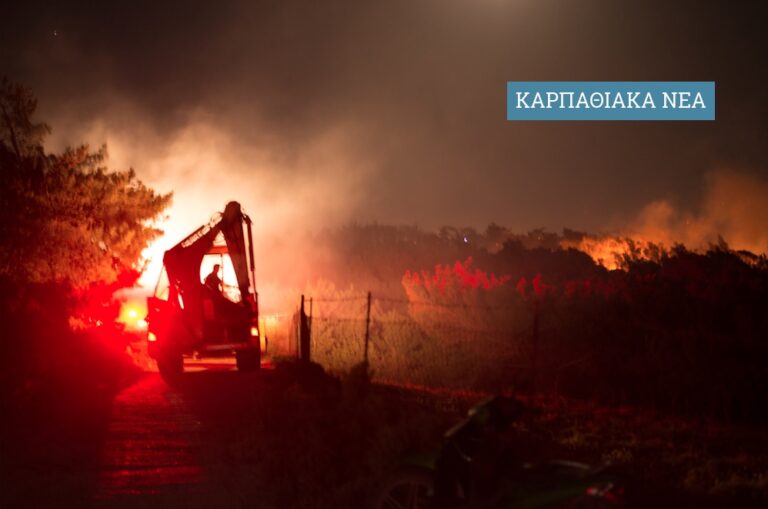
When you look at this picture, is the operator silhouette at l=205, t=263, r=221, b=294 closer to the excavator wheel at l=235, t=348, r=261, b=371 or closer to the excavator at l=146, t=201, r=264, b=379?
the excavator at l=146, t=201, r=264, b=379

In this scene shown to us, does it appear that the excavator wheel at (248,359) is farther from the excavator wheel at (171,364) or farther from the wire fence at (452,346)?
the wire fence at (452,346)

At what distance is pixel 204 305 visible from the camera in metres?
19.8

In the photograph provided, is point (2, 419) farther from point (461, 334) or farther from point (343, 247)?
point (343, 247)

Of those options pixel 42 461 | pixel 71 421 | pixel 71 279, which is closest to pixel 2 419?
pixel 71 421

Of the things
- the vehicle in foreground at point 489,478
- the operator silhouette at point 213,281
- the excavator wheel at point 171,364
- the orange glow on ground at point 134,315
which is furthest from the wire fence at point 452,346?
the orange glow on ground at point 134,315

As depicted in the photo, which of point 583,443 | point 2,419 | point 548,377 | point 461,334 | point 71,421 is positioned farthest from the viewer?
point 461,334

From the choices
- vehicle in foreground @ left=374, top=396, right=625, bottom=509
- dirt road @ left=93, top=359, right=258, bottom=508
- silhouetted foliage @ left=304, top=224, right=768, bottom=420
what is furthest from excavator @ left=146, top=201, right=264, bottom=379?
vehicle in foreground @ left=374, top=396, right=625, bottom=509

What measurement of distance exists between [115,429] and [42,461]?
8.12 ft

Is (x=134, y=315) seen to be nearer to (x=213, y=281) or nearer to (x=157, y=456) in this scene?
(x=213, y=281)

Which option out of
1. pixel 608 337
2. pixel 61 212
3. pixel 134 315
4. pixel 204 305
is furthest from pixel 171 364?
pixel 134 315

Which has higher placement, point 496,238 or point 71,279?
point 496,238

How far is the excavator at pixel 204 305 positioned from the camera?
19703 mm

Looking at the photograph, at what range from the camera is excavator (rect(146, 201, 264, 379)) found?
19703 mm

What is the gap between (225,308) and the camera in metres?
20.1
